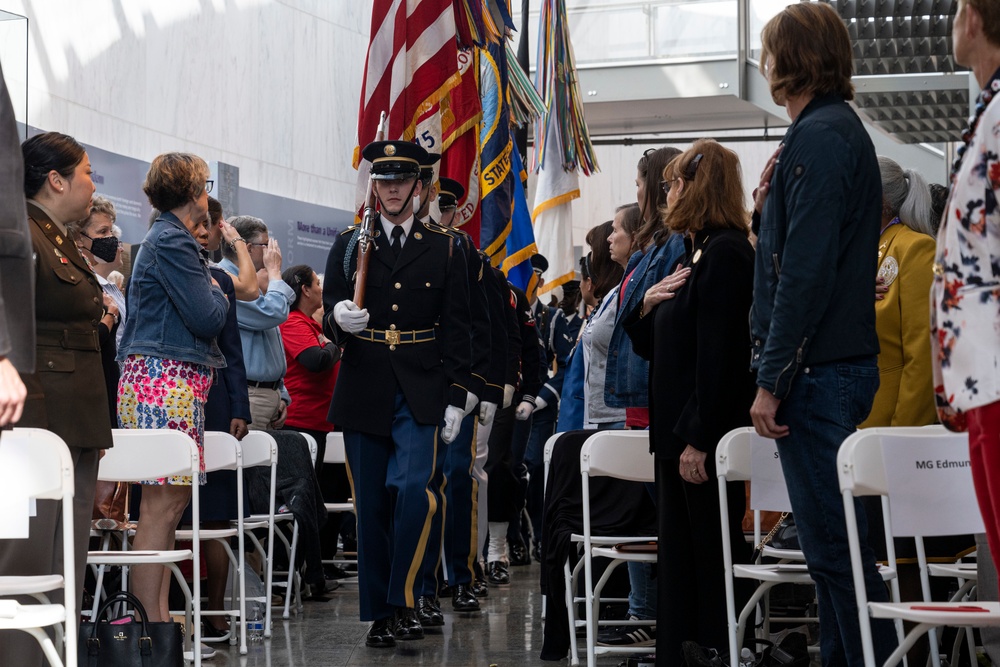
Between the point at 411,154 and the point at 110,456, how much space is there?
1765 mm

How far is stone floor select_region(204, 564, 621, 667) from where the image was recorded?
4.38m

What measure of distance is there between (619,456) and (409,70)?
2.55 metres

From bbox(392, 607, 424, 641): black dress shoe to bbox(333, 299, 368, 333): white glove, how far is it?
111 centimetres

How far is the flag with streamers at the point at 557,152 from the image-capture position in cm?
894

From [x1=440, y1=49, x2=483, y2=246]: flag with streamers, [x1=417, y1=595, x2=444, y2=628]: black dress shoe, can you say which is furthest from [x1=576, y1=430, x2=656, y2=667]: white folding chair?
[x1=440, y1=49, x2=483, y2=246]: flag with streamers

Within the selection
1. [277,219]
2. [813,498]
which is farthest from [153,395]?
[277,219]

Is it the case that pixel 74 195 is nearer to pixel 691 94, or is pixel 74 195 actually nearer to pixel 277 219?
pixel 277 219

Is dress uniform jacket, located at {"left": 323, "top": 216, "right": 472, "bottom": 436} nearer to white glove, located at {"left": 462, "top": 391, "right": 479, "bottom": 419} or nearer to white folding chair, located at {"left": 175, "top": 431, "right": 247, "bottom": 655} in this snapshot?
white glove, located at {"left": 462, "top": 391, "right": 479, "bottom": 419}

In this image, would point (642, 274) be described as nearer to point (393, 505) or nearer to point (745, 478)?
point (745, 478)

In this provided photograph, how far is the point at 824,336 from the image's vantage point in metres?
2.74

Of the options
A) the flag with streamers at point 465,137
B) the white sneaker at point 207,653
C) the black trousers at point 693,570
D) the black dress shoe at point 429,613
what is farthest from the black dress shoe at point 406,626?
the flag with streamers at point 465,137

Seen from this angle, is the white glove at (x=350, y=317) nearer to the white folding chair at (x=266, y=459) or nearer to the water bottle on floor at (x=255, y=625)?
the white folding chair at (x=266, y=459)

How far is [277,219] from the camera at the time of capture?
10.6 metres

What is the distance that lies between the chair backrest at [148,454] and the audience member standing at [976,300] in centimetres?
245
